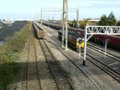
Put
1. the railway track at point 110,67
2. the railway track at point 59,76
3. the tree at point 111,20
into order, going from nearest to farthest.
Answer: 1. the railway track at point 59,76
2. the railway track at point 110,67
3. the tree at point 111,20

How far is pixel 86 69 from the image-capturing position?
26828 millimetres

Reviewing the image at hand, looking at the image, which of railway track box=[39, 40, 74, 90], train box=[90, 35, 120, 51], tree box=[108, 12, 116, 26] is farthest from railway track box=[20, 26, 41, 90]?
tree box=[108, 12, 116, 26]

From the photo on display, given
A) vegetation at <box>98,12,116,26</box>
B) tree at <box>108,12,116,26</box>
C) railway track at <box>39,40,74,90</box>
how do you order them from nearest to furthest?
railway track at <box>39,40,74,90</box> < tree at <box>108,12,116,26</box> < vegetation at <box>98,12,116,26</box>

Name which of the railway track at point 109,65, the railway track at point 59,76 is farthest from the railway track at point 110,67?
the railway track at point 59,76

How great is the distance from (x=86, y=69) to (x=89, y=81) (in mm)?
4951

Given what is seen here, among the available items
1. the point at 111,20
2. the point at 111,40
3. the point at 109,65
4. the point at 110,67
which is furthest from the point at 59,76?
the point at 111,20

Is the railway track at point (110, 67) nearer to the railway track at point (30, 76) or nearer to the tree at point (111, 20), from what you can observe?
the railway track at point (30, 76)

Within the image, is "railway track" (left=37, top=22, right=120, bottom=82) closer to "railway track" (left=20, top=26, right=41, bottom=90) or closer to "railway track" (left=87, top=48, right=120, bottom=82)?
"railway track" (left=87, top=48, right=120, bottom=82)

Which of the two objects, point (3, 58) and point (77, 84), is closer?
point (77, 84)

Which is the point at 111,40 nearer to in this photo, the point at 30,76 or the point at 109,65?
the point at 109,65

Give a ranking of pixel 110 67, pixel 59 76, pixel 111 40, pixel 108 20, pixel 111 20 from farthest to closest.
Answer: pixel 108 20 → pixel 111 20 → pixel 111 40 → pixel 110 67 → pixel 59 76

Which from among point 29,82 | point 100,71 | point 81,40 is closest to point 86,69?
point 100,71

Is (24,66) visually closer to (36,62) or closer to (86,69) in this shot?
(36,62)

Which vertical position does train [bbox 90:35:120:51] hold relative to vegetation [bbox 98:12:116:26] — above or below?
below
